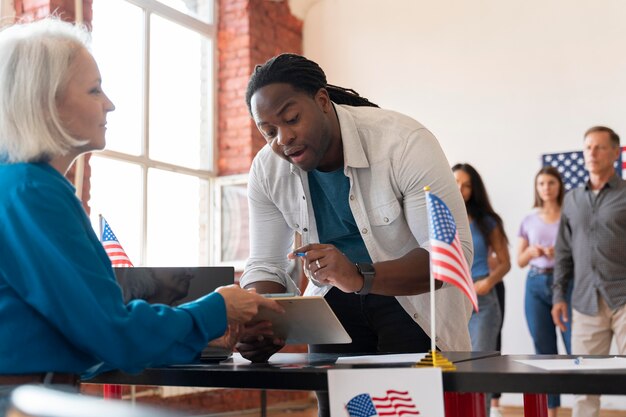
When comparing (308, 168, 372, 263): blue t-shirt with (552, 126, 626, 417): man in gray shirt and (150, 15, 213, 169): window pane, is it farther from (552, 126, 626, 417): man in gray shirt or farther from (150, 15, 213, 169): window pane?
(150, 15, 213, 169): window pane

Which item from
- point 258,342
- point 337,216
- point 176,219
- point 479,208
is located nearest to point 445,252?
point 258,342

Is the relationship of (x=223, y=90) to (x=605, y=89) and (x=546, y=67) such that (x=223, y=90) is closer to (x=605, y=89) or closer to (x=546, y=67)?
(x=546, y=67)

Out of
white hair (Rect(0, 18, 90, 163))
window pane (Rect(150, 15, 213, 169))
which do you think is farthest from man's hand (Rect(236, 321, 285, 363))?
window pane (Rect(150, 15, 213, 169))

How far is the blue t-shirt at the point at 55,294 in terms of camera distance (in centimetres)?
133

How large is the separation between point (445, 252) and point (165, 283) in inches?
29.6

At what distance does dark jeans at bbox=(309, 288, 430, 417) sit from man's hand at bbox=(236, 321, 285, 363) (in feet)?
0.60

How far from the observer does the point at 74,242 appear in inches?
53.7

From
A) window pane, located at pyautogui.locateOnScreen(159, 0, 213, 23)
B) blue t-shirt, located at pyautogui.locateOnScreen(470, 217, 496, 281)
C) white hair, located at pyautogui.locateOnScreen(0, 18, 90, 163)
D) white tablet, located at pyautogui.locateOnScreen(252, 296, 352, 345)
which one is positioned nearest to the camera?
white hair, located at pyautogui.locateOnScreen(0, 18, 90, 163)

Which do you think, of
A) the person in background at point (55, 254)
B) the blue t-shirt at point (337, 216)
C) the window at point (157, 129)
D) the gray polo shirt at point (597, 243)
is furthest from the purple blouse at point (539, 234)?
the person in background at point (55, 254)

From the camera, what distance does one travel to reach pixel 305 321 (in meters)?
1.91

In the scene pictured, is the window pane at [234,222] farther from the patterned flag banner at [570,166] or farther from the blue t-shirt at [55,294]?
the blue t-shirt at [55,294]

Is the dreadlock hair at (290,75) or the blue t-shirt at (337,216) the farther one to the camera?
the blue t-shirt at (337,216)

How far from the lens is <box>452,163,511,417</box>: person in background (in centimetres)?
475

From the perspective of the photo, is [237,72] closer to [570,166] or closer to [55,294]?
[570,166]
